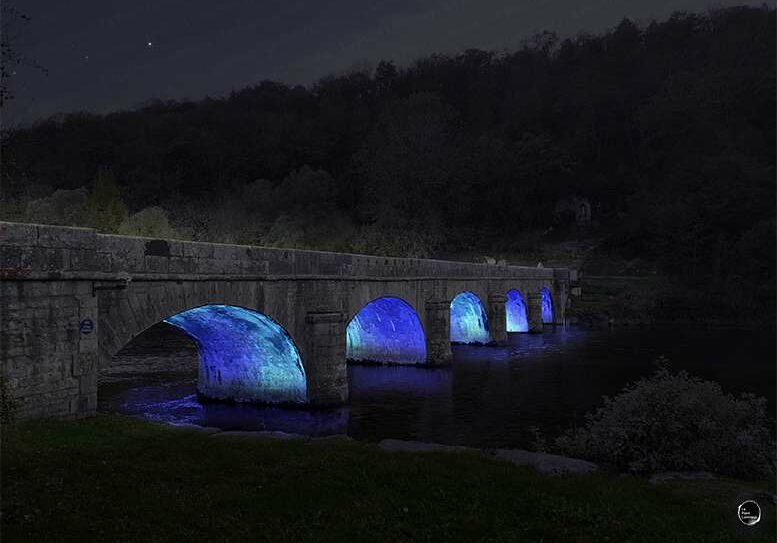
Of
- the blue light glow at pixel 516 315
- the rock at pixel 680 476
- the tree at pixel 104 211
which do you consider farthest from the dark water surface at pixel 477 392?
the tree at pixel 104 211

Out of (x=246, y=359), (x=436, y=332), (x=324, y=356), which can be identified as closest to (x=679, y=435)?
(x=324, y=356)

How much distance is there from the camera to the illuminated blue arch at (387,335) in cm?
2939

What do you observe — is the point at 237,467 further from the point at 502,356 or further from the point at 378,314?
the point at 502,356

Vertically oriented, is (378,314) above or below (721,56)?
below

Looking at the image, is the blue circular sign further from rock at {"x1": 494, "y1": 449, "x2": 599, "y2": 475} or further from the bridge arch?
the bridge arch

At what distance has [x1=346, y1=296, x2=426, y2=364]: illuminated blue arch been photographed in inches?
1157

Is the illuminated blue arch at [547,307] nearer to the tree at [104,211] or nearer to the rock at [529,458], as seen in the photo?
the tree at [104,211]

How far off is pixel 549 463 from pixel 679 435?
317 centimetres

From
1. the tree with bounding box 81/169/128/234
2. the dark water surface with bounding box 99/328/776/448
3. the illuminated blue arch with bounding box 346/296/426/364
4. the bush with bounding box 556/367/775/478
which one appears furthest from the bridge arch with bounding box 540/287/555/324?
the bush with bounding box 556/367/775/478

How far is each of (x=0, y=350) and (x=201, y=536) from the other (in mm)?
5824

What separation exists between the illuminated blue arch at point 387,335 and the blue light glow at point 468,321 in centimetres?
922

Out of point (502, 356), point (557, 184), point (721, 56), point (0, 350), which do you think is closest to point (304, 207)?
point (557, 184)

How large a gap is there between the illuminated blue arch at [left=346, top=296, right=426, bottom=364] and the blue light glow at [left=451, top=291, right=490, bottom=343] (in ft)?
30.2

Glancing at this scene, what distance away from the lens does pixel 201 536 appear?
6.36 metres
